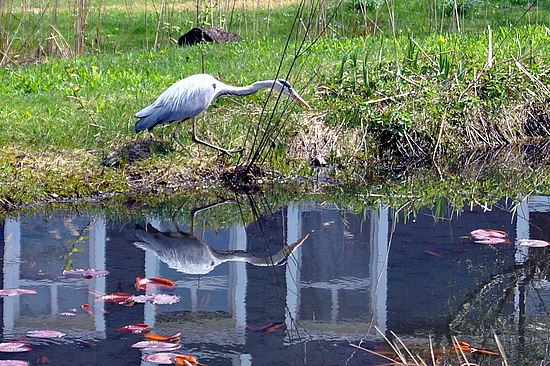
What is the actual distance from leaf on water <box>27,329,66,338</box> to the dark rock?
7280mm

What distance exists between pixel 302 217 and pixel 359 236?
58 cm

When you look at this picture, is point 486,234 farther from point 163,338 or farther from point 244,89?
point 163,338

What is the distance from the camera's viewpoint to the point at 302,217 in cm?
A: 589

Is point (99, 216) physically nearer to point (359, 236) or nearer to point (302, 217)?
point (302, 217)

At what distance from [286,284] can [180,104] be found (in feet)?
7.56

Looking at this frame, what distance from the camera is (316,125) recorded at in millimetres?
7297

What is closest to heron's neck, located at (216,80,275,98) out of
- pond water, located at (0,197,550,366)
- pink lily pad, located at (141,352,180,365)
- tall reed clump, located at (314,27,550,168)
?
tall reed clump, located at (314,27,550,168)

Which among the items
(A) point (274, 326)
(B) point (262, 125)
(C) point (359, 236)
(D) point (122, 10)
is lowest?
(A) point (274, 326)

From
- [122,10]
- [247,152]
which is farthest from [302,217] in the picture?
[122,10]

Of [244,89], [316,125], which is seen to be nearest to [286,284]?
[244,89]

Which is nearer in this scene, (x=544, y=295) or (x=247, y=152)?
(x=544, y=295)

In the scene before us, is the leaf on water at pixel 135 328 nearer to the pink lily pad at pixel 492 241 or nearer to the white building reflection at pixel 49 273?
the white building reflection at pixel 49 273

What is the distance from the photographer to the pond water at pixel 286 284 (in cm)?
375

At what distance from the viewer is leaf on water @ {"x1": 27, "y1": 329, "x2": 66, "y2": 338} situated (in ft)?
12.5
